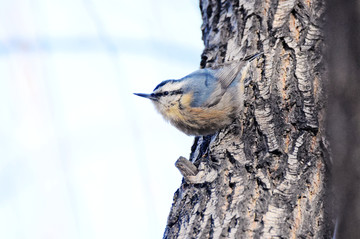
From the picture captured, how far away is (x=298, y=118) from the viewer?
2191mm

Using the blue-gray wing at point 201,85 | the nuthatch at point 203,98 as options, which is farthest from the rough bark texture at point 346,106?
the blue-gray wing at point 201,85

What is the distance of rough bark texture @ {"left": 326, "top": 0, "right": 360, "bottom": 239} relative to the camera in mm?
589

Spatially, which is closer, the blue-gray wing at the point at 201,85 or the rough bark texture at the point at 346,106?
the rough bark texture at the point at 346,106

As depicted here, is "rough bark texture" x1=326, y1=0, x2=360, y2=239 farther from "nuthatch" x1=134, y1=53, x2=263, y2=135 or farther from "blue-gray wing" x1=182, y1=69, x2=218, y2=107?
"blue-gray wing" x1=182, y1=69, x2=218, y2=107

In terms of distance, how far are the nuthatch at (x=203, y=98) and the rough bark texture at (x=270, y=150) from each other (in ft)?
0.40

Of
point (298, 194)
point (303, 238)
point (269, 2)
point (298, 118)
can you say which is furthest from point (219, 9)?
point (303, 238)

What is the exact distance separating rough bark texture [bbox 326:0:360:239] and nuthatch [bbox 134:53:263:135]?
2.17m

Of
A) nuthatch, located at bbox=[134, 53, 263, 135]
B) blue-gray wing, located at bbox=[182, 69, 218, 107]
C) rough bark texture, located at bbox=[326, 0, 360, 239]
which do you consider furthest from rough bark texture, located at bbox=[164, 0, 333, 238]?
rough bark texture, located at bbox=[326, 0, 360, 239]

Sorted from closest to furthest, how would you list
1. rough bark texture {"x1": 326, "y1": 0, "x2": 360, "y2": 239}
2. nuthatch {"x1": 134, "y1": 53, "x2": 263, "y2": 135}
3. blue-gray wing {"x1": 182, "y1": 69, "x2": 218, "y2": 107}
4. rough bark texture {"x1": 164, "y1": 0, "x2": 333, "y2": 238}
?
rough bark texture {"x1": 326, "y1": 0, "x2": 360, "y2": 239}, rough bark texture {"x1": 164, "y1": 0, "x2": 333, "y2": 238}, nuthatch {"x1": 134, "y1": 53, "x2": 263, "y2": 135}, blue-gray wing {"x1": 182, "y1": 69, "x2": 218, "y2": 107}

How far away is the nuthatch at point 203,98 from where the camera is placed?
2.94 meters

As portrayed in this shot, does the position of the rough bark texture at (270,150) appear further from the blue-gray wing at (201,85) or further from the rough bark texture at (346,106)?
the rough bark texture at (346,106)

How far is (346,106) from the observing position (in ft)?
1.99

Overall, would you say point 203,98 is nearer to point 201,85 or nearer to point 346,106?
point 201,85

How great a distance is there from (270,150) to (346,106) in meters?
1.53
